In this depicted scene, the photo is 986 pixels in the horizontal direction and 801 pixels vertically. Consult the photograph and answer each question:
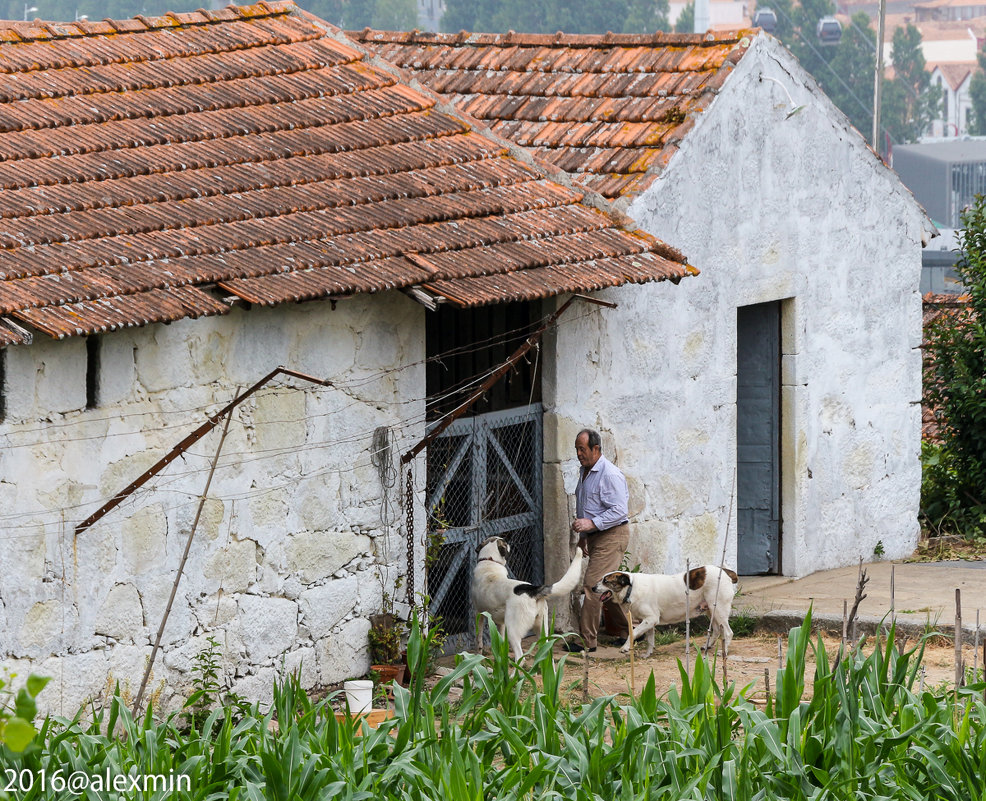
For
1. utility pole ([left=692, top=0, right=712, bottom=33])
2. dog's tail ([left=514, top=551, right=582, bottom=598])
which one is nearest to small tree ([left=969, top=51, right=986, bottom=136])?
utility pole ([left=692, top=0, right=712, bottom=33])

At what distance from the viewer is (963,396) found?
44.5 feet

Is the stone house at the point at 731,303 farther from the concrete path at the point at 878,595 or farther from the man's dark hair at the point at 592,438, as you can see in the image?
the man's dark hair at the point at 592,438

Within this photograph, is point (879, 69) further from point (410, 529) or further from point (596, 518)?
point (410, 529)

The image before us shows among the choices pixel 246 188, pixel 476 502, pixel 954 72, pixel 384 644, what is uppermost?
pixel 954 72

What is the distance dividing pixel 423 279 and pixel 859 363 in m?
5.07

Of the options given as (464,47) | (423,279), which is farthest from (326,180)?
(464,47)

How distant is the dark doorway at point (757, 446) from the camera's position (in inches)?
477

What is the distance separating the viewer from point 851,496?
1259cm

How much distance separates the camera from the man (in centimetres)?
976

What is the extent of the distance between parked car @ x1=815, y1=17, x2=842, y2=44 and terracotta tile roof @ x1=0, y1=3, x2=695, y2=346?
71986mm

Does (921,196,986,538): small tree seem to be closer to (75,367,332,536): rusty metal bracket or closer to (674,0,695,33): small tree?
(75,367,332,536): rusty metal bracket

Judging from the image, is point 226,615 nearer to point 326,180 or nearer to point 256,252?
point 256,252

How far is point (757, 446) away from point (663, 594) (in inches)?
103

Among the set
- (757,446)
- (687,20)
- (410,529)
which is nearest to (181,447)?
(410,529)
